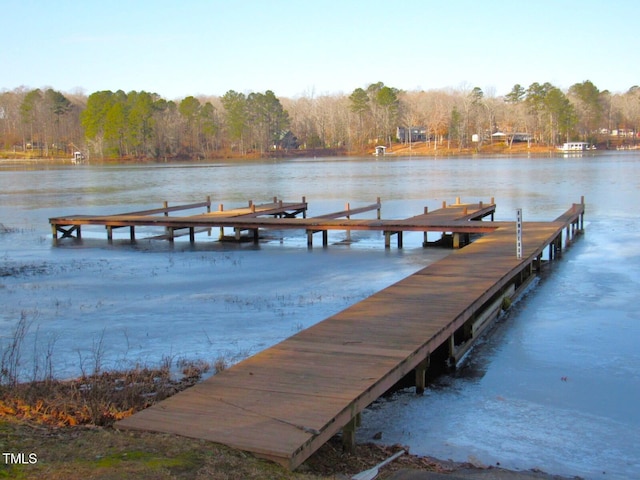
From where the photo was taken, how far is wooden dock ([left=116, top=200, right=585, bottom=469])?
5.20 metres

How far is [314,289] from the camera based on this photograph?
1314 cm

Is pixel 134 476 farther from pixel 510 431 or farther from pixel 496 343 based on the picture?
pixel 496 343

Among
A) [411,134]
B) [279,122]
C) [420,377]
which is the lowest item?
[420,377]

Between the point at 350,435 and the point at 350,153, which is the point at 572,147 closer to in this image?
the point at 350,153

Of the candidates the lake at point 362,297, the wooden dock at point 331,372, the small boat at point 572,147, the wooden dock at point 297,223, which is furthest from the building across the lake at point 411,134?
the wooden dock at point 331,372

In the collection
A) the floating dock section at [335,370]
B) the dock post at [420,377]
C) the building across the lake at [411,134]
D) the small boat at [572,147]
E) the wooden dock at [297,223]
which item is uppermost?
the building across the lake at [411,134]

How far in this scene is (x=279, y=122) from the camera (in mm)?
120562

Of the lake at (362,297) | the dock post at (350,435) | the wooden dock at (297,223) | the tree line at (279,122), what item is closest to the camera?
the dock post at (350,435)

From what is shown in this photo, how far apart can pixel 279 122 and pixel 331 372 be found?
116 meters

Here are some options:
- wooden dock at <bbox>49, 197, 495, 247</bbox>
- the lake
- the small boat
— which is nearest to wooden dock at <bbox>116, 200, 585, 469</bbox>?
the lake

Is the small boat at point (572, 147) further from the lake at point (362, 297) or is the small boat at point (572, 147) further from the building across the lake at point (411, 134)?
the lake at point (362, 297)

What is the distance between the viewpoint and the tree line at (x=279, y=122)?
360 feet

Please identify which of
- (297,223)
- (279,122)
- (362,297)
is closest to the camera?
(362,297)

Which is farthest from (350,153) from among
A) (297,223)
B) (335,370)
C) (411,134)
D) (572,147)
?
(335,370)
